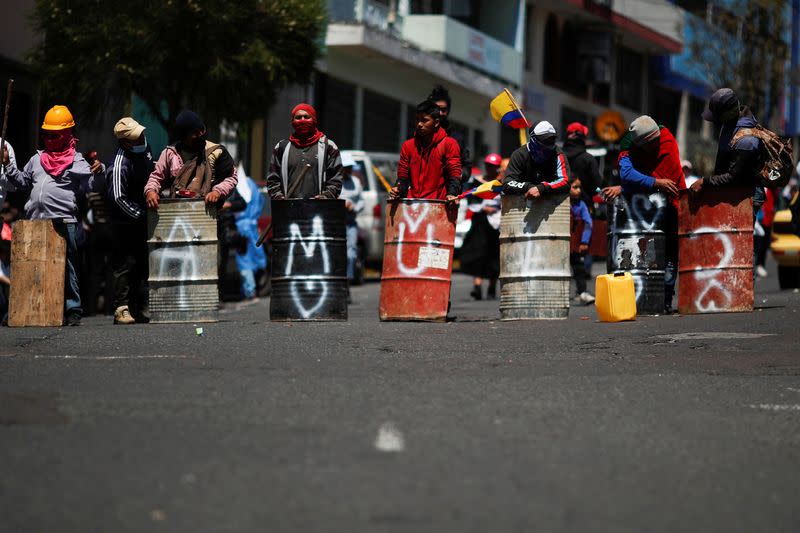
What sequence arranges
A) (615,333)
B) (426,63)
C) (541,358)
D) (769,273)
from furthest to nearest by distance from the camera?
1. (426,63)
2. (769,273)
3. (615,333)
4. (541,358)

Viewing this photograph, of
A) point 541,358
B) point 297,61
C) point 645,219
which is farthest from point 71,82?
point 541,358

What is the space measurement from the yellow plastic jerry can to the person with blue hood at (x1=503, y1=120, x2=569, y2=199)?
843 mm

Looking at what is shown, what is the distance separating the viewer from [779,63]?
5538 centimetres

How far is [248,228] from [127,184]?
6098mm

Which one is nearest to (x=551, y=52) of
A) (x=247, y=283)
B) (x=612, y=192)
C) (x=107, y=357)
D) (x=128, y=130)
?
(x=247, y=283)

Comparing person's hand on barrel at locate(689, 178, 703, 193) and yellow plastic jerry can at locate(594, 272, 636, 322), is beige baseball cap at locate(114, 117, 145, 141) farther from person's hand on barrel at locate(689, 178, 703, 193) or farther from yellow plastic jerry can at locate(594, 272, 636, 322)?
person's hand on barrel at locate(689, 178, 703, 193)

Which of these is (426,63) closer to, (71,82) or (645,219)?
(71,82)

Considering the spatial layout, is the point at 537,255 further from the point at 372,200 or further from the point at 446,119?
the point at 372,200

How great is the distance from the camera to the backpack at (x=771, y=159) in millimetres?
14844

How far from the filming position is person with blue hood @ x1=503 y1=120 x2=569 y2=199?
48.8 ft

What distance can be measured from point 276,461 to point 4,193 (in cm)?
904

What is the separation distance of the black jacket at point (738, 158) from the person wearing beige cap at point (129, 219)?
16.0 ft

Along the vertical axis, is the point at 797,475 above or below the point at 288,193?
below

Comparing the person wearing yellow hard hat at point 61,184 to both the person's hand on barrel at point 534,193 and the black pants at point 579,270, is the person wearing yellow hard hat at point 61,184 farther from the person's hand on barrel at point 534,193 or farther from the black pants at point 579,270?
the black pants at point 579,270
